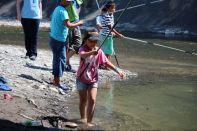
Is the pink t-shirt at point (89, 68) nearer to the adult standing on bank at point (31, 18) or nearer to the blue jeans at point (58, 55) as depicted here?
the blue jeans at point (58, 55)

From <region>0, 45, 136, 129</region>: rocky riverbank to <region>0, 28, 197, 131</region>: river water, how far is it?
1.07 ft

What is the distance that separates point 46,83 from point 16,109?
98.1 inches

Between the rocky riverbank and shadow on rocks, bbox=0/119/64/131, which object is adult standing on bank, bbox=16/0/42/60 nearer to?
the rocky riverbank

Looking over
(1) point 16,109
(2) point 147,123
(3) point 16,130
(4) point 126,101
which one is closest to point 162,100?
(4) point 126,101

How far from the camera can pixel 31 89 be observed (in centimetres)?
975

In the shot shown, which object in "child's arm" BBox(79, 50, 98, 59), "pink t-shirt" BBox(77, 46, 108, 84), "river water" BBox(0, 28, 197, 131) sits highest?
"child's arm" BBox(79, 50, 98, 59)

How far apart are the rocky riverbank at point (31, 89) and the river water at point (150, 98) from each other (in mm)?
327

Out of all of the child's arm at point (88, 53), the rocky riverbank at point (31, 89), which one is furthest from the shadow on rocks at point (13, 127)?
the child's arm at point (88, 53)

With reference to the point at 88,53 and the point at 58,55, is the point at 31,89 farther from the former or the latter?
the point at 88,53

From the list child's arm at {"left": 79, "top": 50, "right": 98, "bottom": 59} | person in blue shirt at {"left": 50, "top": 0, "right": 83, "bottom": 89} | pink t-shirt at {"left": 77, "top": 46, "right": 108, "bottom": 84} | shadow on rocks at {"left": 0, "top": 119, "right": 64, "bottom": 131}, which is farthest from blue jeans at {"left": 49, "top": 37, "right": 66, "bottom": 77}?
shadow on rocks at {"left": 0, "top": 119, "right": 64, "bottom": 131}

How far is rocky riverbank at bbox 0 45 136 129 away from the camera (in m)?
7.95

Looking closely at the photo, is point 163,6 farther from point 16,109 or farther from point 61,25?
point 16,109

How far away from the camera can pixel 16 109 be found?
798 centimetres

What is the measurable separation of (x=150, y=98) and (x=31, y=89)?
2337 mm
